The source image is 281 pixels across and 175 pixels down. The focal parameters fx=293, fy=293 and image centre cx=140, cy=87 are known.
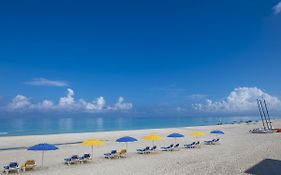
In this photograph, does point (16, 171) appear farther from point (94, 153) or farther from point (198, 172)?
point (198, 172)

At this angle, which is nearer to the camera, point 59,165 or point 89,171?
point 89,171

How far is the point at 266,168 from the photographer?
14805 mm

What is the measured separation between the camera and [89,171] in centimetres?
1496

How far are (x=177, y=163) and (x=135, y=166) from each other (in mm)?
2437

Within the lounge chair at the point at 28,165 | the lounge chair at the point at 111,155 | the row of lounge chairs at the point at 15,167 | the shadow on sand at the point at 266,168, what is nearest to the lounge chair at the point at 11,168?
the row of lounge chairs at the point at 15,167

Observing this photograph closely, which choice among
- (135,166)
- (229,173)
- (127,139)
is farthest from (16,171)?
(229,173)

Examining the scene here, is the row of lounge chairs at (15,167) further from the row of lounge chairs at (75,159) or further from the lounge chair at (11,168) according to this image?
the row of lounge chairs at (75,159)

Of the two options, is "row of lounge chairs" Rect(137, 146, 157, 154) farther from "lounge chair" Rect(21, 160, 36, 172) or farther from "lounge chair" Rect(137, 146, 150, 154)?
"lounge chair" Rect(21, 160, 36, 172)

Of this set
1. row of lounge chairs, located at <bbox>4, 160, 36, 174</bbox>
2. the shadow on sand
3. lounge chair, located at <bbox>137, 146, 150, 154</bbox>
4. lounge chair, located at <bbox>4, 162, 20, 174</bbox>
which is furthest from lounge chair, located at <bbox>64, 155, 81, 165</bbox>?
the shadow on sand

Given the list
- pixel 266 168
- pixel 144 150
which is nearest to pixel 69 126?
pixel 144 150

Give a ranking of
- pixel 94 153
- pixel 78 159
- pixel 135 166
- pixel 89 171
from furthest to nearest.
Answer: pixel 94 153 → pixel 78 159 → pixel 135 166 → pixel 89 171

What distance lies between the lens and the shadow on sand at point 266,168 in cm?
1385

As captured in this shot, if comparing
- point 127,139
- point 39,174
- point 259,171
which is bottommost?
point 259,171

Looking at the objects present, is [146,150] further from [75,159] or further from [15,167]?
[15,167]
